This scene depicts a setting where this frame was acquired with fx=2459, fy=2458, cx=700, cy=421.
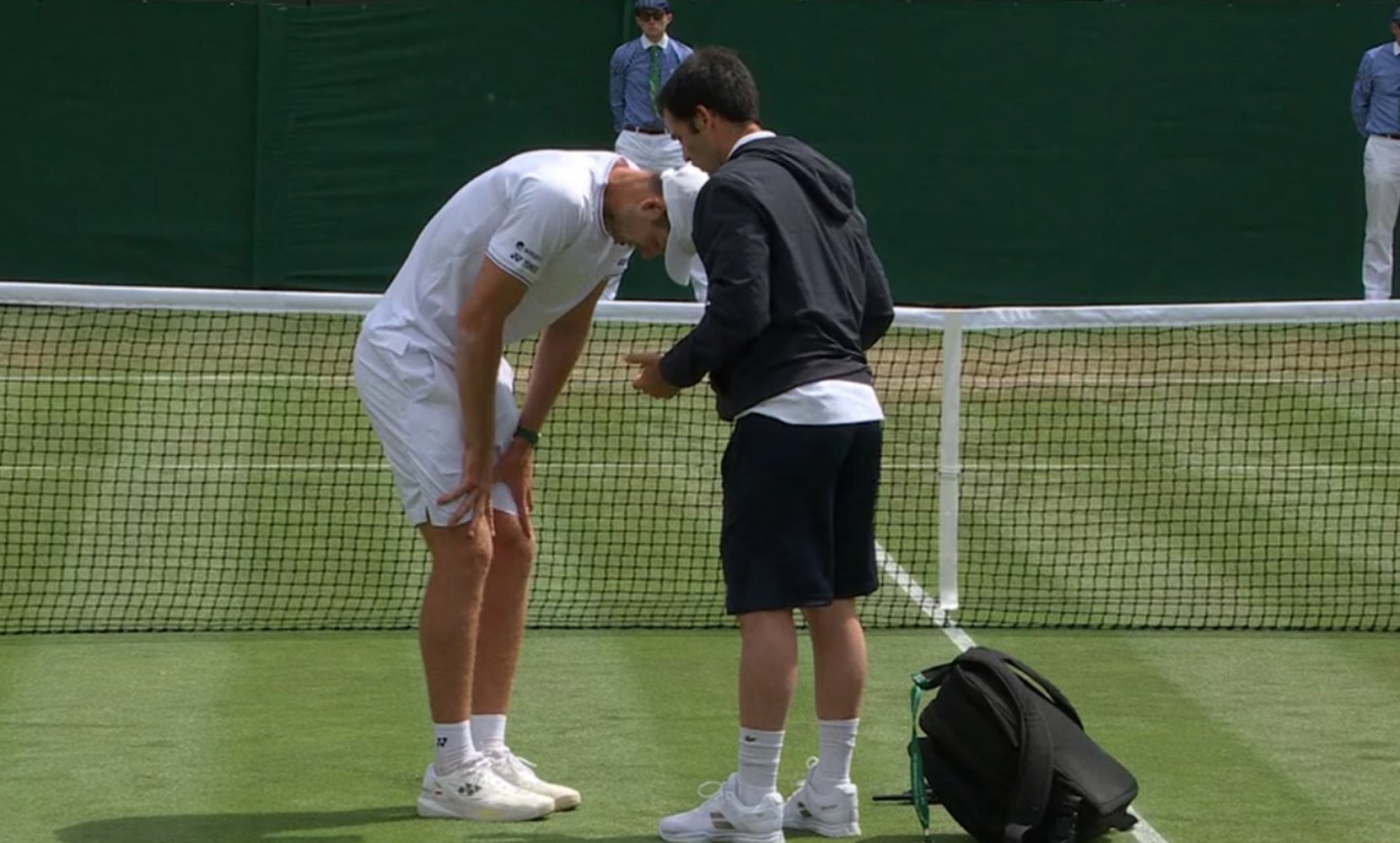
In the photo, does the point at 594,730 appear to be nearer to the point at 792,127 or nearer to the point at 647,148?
the point at 647,148

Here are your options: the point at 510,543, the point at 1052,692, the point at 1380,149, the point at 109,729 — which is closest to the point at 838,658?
the point at 1052,692

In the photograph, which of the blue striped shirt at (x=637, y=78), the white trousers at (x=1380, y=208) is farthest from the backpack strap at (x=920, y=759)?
the white trousers at (x=1380, y=208)

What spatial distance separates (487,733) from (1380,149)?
13.2 m

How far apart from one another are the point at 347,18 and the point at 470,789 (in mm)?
13957

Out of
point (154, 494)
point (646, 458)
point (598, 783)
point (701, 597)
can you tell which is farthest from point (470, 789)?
point (646, 458)

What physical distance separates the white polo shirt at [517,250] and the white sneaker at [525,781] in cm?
103

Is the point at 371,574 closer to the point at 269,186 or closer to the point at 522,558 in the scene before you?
the point at 522,558

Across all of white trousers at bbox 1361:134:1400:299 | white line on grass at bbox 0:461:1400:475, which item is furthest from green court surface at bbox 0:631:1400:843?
white trousers at bbox 1361:134:1400:299

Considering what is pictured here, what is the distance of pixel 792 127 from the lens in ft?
63.6

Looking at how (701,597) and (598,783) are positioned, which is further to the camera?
(701,597)

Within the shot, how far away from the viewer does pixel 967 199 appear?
1952 cm

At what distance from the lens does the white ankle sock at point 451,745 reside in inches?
232

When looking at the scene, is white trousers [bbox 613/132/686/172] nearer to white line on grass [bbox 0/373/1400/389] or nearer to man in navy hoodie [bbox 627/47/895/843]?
white line on grass [bbox 0/373/1400/389]

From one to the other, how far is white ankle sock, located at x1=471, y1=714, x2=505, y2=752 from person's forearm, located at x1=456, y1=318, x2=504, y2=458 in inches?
29.8
